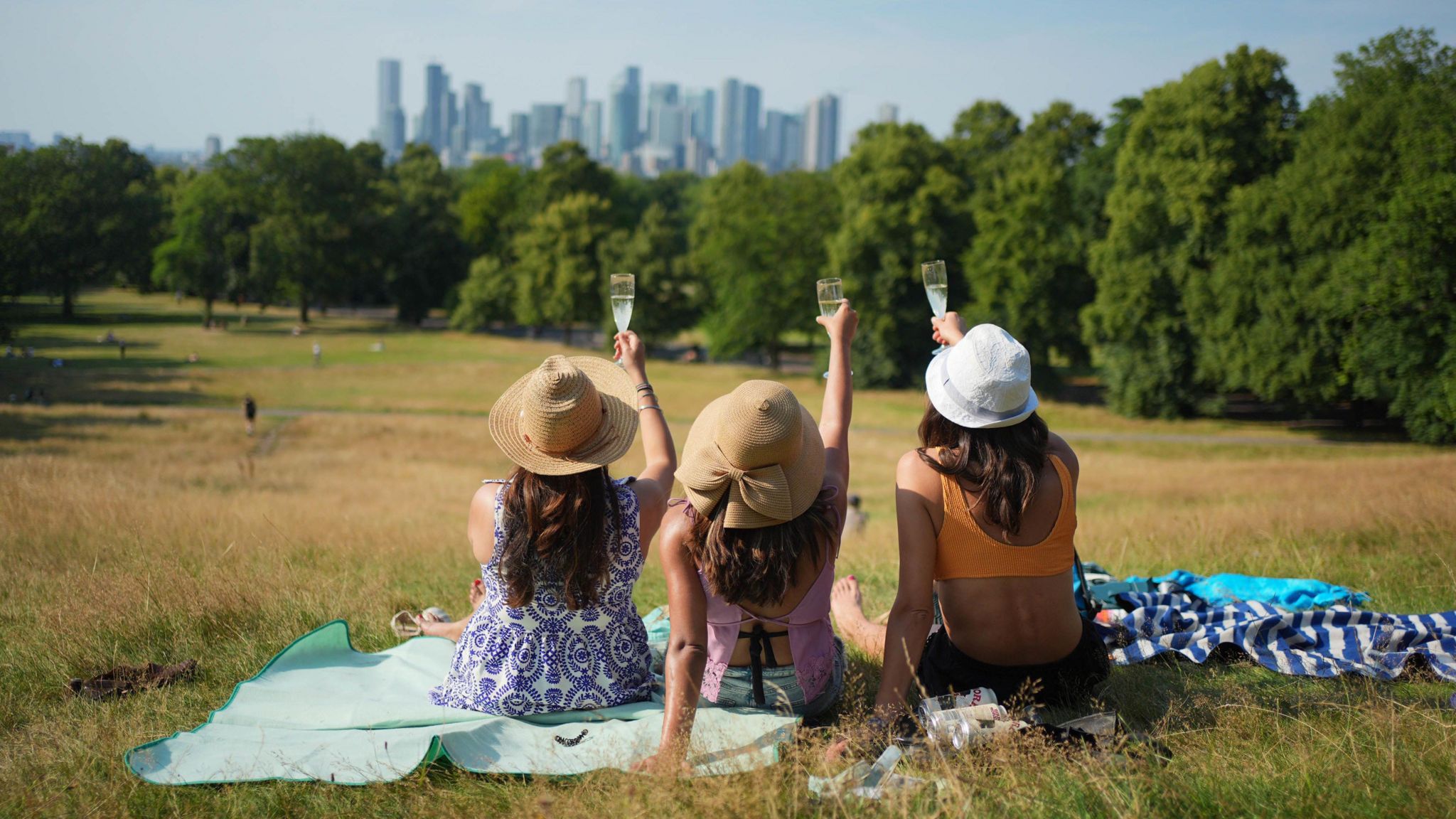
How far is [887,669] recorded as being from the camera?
3.72 m

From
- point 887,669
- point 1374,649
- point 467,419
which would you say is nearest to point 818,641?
point 887,669

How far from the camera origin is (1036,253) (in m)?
42.7

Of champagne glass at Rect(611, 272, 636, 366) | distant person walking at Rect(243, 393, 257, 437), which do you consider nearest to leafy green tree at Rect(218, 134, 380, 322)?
distant person walking at Rect(243, 393, 257, 437)

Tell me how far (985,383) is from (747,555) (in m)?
1.06

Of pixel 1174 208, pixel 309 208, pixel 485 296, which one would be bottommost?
pixel 485 296

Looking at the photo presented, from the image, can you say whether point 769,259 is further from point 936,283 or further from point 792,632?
point 792,632

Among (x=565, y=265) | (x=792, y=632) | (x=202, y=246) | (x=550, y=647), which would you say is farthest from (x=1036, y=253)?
(x=202, y=246)

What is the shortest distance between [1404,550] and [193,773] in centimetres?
784

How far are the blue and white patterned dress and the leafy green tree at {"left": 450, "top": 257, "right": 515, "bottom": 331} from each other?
214 feet

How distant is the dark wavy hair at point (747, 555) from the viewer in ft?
11.9

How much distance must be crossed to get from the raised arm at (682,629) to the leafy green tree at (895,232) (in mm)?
42986

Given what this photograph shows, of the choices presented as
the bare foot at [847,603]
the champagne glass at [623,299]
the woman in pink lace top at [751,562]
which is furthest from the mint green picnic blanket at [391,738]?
the champagne glass at [623,299]

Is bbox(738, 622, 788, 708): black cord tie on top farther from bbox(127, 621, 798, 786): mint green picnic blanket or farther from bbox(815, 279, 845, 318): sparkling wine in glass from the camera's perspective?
bbox(815, 279, 845, 318): sparkling wine in glass

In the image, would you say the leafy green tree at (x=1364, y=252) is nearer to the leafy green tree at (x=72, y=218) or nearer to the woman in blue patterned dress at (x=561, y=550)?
the woman in blue patterned dress at (x=561, y=550)
